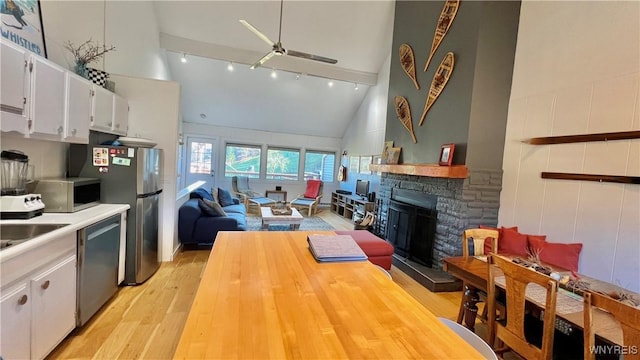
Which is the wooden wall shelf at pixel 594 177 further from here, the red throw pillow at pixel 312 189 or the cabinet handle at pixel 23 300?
the red throw pillow at pixel 312 189

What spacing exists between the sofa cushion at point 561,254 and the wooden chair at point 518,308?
1275 millimetres

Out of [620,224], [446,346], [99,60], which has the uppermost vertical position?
[99,60]

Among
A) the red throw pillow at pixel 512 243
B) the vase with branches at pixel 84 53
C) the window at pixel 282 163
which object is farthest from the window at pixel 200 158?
the red throw pillow at pixel 512 243

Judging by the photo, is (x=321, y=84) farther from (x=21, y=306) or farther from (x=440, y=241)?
(x=21, y=306)

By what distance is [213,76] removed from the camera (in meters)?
6.86

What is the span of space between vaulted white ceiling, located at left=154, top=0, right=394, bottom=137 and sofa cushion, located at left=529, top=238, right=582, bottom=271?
4580 mm

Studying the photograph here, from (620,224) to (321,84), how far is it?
20.7 ft

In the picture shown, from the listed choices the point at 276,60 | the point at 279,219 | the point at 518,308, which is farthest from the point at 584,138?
the point at 276,60

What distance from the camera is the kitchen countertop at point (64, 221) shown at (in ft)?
4.84

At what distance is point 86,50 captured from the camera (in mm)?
3061

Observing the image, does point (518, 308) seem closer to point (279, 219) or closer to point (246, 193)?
point (279, 219)

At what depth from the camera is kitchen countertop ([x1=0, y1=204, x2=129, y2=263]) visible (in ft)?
4.84

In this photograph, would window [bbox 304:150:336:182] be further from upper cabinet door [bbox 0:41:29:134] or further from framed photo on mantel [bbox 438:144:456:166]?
upper cabinet door [bbox 0:41:29:134]

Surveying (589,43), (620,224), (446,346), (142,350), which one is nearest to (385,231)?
(620,224)
